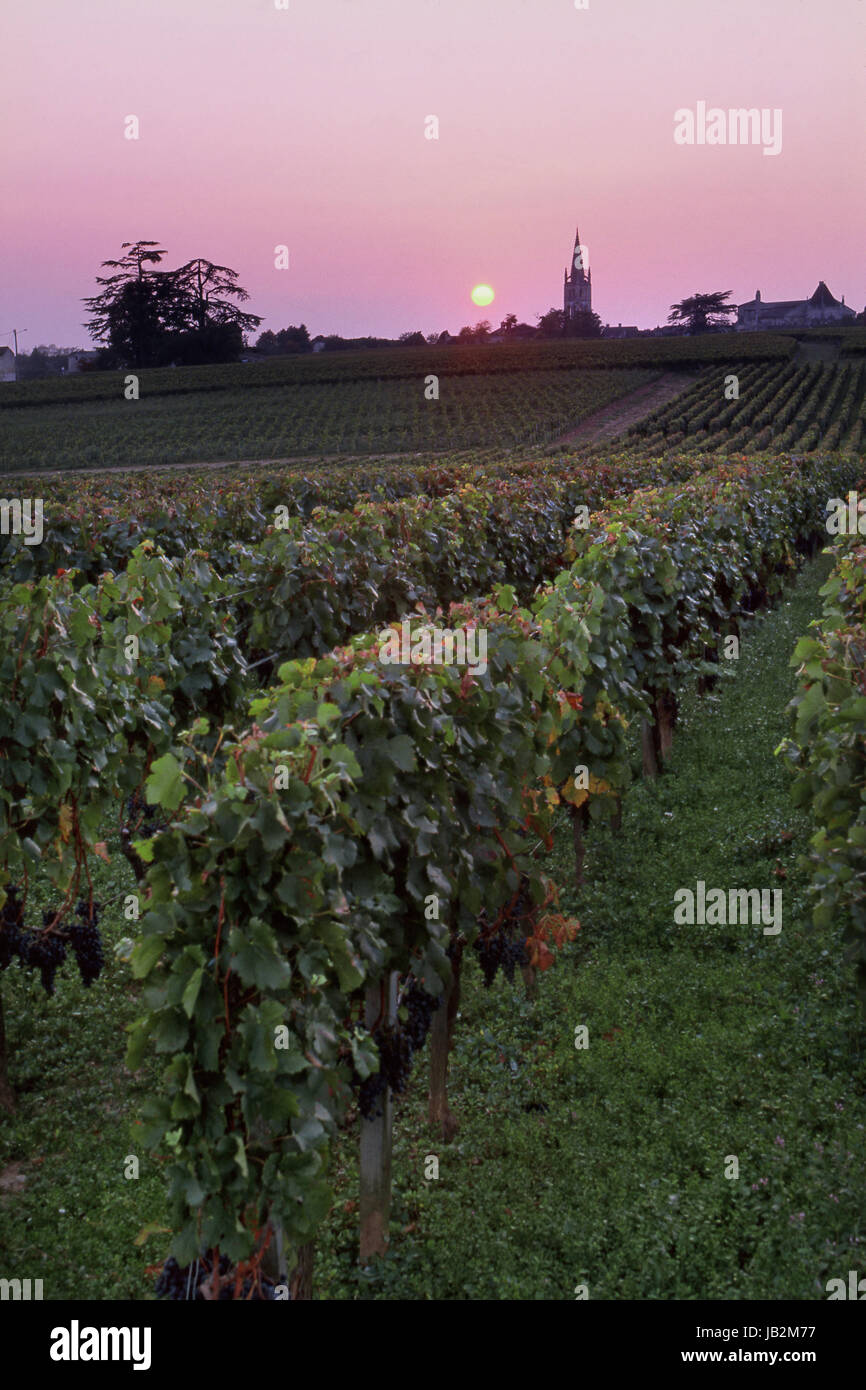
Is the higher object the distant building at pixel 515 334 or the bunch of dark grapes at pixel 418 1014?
the distant building at pixel 515 334

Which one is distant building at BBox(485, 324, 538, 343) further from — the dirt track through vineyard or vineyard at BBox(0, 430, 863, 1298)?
vineyard at BBox(0, 430, 863, 1298)

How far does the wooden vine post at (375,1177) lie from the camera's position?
4.40 meters

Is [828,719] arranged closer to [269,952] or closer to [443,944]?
[443,944]

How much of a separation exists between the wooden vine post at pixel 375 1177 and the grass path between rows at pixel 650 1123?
0.12 meters

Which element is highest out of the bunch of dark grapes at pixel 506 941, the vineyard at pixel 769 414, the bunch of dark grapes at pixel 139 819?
the vineyard at pixel 769 414

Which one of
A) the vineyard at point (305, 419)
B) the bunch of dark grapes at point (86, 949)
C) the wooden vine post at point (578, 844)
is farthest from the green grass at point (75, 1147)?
the vineyard at point (305, 419)

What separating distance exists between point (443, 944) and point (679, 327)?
120583 mm

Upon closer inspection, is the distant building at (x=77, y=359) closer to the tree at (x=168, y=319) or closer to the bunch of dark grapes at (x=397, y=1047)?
the tree at (x=168, y=319)

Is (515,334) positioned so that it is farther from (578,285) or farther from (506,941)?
(506,941)

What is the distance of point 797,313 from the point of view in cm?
13475

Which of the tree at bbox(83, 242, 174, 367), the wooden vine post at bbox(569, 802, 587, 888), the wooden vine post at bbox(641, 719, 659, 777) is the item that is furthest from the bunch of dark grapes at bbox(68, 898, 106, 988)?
the tree at bbox(83, 242, 174, 367)

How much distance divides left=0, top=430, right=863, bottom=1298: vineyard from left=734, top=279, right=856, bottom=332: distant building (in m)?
130

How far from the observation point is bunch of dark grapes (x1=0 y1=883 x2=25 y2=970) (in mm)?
5607
